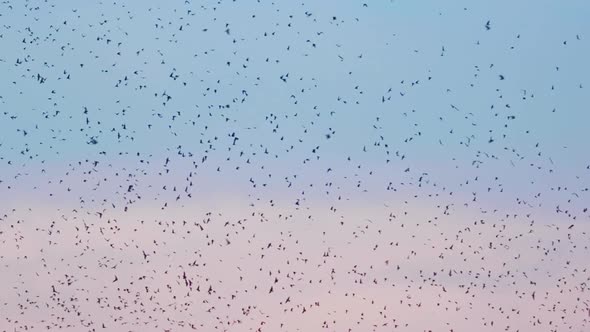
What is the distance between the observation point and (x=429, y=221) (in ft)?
82.6

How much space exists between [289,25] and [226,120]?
2522mm

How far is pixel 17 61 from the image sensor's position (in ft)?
73.7

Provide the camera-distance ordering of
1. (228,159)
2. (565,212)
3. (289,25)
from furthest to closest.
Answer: (565,212) < (228,159) < (289,25)

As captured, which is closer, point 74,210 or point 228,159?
point 228,159

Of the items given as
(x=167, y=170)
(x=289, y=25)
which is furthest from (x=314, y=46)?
(x=167, y=170)

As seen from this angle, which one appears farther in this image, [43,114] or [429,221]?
[429,221]

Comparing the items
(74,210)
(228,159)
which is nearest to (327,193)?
(228,159)

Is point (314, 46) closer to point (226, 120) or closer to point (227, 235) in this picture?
point (226, 120)

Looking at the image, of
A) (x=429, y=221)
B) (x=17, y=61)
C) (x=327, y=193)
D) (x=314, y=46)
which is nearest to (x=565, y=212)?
(x=429, y=221)

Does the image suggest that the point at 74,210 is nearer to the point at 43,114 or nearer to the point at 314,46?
the point at 43,114

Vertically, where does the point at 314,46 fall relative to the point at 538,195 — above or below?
above

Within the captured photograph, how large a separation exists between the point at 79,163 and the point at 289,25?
605 cm

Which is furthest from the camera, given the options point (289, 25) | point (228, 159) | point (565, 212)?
point (565, 212)

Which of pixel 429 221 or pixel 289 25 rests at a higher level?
pixel 289 25
